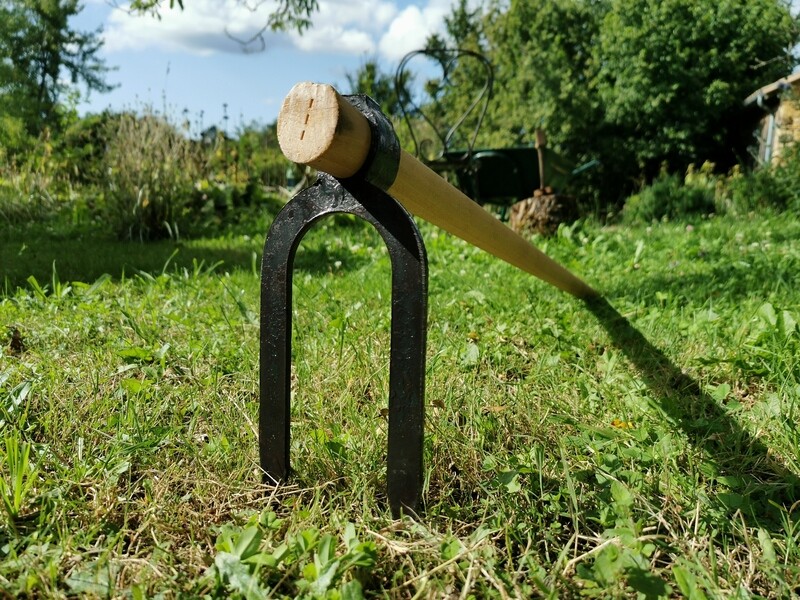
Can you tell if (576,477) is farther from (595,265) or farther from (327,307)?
(595,265)

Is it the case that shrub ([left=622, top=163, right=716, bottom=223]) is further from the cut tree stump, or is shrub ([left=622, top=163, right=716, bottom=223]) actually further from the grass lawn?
the grass lawn

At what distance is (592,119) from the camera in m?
12.3

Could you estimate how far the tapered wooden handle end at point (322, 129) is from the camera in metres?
0.98

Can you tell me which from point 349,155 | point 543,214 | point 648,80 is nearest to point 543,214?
point 543,214

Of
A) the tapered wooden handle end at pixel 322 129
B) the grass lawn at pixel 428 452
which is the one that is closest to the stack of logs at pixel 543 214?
the grass lawn at pixel 428 452

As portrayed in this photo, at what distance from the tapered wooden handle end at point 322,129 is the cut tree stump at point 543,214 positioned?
5140 millimetres

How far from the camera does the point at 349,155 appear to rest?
40.4 inches

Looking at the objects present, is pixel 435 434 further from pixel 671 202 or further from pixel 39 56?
pixel 39 56

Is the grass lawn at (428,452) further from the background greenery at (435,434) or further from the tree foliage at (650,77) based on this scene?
the tree foliage at (650,77)

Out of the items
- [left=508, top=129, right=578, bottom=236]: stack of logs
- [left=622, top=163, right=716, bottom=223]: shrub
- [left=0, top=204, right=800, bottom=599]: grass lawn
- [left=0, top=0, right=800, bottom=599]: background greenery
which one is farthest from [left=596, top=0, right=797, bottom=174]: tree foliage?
[left=0, top=204, right=800, bottom=599]: grass lawn

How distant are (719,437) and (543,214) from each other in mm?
4550

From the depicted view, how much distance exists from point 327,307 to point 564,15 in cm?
1323

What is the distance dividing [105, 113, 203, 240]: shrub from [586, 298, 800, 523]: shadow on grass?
4.92 m

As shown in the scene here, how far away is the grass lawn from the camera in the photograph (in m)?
1.11
